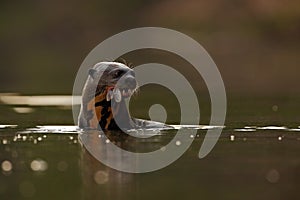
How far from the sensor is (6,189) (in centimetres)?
1119

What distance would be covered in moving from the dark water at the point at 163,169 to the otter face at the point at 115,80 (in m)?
0.63

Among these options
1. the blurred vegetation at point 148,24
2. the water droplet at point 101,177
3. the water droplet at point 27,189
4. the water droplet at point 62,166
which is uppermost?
the blurred vegetation at point 148,24

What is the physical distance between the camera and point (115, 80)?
15.6m

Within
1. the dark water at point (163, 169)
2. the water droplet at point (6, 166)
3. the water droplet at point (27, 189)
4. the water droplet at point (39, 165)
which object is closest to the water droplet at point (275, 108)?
the dark water at point (163, 169)

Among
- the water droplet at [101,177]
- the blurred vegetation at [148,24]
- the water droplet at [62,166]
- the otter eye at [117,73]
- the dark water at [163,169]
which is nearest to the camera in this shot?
the dark water at [163,169]

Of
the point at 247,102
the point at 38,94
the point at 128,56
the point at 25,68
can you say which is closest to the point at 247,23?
the point at 128,56

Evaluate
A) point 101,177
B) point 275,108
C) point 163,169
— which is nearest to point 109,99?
point 163,169

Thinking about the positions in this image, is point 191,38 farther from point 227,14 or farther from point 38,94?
point 38,94

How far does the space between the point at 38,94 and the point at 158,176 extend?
12.8 metres

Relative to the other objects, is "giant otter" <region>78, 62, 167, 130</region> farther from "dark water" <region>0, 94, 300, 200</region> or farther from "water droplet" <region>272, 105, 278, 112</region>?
"water droplet" <region>272, 105, 278, 112</region>

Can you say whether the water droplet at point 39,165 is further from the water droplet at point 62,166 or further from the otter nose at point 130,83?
the otter nose at point 130,83

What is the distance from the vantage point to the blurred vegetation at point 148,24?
33.6 m

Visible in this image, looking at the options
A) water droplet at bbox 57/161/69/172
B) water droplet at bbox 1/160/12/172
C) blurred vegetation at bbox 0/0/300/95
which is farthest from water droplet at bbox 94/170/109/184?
blurred vegetation at bbox 0/0/300/95

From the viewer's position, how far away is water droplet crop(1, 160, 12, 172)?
12410mm
